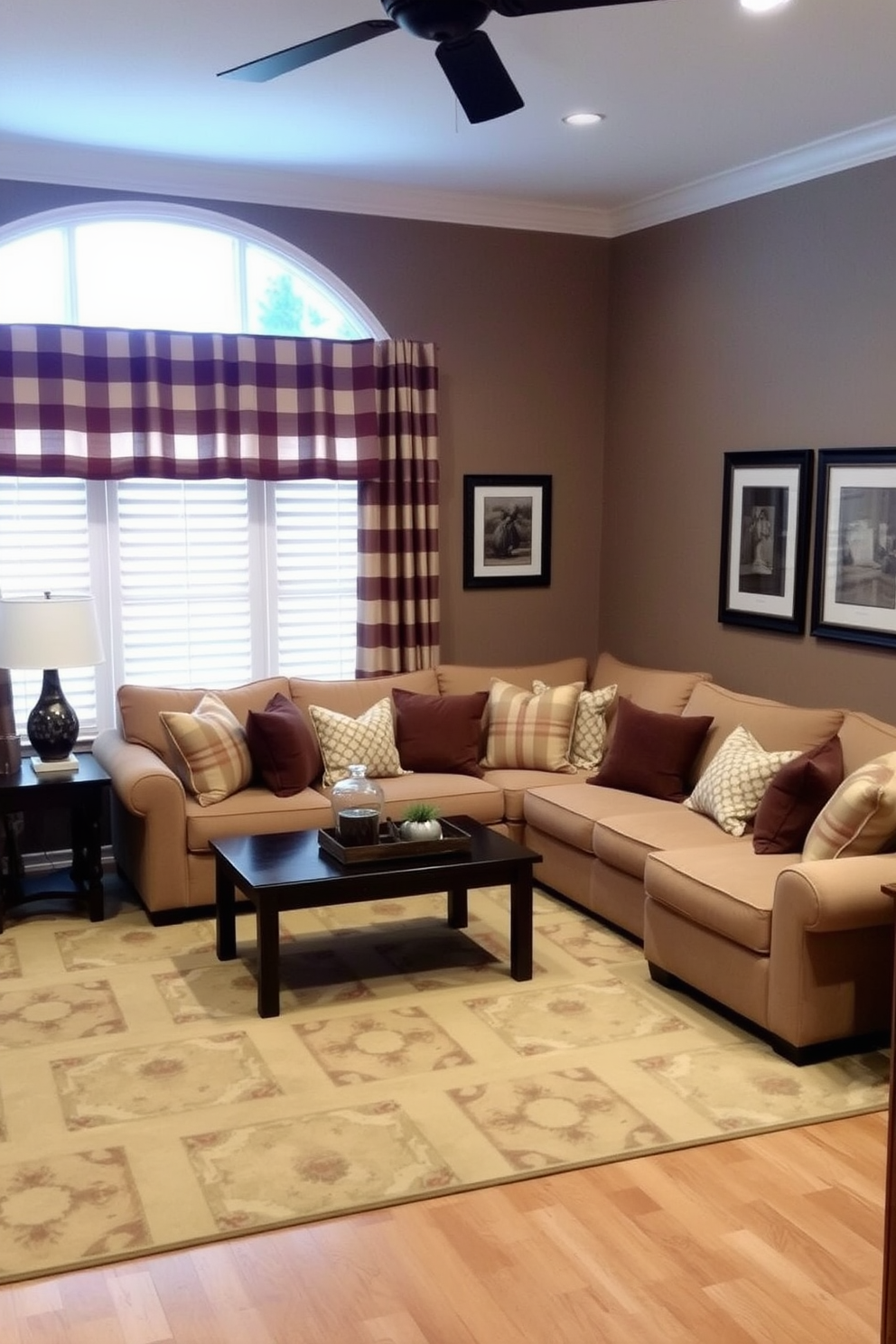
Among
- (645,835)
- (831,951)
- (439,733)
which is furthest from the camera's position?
(439,733)

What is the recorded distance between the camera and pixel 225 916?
15.3 ft

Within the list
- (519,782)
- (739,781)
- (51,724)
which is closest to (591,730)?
(519,782)

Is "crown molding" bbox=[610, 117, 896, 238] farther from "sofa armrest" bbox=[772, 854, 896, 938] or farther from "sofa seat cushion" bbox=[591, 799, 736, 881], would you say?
"sofa armrest" bbox=[772, 854, 896, 938]

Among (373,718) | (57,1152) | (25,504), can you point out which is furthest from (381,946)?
(25,504)

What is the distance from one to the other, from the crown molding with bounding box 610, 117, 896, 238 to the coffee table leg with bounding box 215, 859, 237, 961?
359cm

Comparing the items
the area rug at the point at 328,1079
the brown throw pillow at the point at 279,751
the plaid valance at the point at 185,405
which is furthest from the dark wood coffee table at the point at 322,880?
the plaid valance at the point at 185,405

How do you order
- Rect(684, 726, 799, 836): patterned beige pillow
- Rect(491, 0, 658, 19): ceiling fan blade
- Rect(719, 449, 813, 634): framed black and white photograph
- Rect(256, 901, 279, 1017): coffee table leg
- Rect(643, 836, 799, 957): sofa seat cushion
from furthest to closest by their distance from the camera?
Rect(719, 449, 813, 634): framed black and white photograph
Rect(684, 726, 799, 836): patterned beige pillow
Rect(256, 901, 279, 1017): coffee table leg
Rect(643, 836, 799, 957): sofa seat cushion
Rect(491, 0, 658, 19): ceiling fan blade

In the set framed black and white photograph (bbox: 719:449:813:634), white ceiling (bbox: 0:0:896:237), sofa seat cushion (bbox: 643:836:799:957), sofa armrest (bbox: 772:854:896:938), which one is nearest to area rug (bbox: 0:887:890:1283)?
sofa seat cushion (bbox: 643:836:799:957)

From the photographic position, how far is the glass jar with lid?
439cm

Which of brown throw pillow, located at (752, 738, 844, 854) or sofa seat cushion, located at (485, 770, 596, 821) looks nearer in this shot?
brown throw pillow, located at (752, 738, 844, 854)

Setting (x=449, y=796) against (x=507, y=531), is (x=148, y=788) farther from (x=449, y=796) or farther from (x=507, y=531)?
(x=507, y=531)

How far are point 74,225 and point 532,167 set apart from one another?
200cm

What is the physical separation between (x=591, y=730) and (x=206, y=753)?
1.81 meters

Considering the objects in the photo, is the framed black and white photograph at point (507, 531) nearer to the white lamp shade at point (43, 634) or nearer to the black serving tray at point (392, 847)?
the white lamp shade at point (43, 634)
